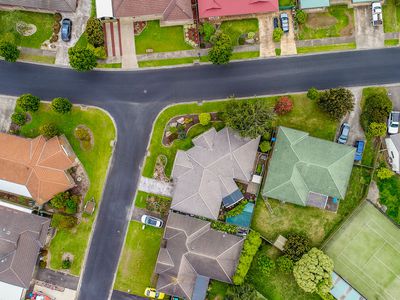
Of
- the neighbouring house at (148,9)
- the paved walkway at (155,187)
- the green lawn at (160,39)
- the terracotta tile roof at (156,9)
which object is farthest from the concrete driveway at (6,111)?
the paved walkway at (155,187)

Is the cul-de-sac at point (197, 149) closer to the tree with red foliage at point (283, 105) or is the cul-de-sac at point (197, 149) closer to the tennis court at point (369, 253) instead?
the tennis court at point (369, 253)

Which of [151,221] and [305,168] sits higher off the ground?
[305,168]

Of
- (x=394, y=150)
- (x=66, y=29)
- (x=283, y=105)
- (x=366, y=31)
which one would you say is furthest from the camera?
(x=66, y=29)

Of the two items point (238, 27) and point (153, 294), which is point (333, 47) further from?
point (153, 294)

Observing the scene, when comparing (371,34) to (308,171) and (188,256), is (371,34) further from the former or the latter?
(188,256)

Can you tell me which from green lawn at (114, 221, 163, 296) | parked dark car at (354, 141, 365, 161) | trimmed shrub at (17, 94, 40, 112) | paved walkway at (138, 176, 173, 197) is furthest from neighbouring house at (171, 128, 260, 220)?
trimmed shrub at (17, 94, 40, 112)

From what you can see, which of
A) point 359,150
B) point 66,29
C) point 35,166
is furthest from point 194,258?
point 66,29

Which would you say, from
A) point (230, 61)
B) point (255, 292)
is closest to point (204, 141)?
point (230, 61)
